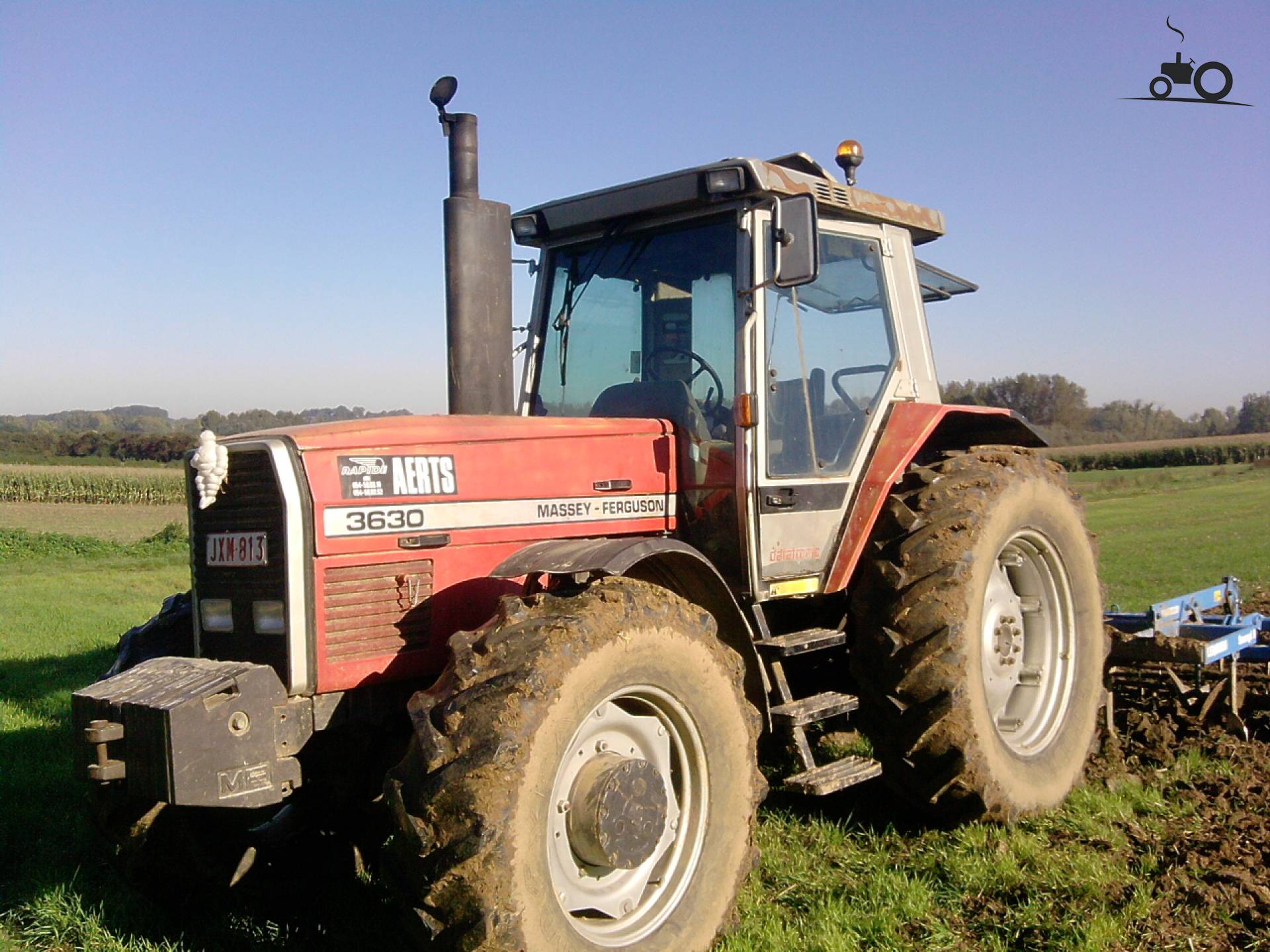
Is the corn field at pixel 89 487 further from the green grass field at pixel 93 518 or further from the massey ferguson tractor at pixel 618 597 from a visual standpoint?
the massey ferguson tractor at pixel 618 597

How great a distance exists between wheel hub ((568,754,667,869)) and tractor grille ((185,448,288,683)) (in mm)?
1008

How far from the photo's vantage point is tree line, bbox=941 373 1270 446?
53.4 m

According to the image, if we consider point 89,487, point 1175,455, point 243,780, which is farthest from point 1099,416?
point 243,780

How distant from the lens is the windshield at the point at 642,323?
14.9 feet

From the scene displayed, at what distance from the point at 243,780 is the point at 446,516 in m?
1.06

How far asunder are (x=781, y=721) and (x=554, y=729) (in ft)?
4.32

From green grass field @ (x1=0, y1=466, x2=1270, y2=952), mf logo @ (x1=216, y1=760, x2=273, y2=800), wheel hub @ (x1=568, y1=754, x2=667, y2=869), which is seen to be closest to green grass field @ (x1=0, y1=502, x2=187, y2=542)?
green grass field @ (x1=0, y1=466, x2=1270, y2=952)

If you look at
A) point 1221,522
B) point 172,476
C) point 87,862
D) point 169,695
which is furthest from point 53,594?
point 172,476

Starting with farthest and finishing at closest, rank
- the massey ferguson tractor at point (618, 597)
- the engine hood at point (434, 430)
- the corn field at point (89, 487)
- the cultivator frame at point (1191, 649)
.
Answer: the corn field at point (89, 487) → the cultivator frame at point (1191, 649) → the engine hood at point (434, 430) → the massey ferguson tractor at point (618, 597)

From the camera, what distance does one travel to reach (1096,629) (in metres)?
5.40

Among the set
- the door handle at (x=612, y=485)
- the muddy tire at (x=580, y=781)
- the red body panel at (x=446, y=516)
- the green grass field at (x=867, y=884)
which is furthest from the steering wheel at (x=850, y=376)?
the green grass field at (x=867, y=884)

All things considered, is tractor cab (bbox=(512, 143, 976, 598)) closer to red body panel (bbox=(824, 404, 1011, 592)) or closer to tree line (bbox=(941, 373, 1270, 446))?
red body panel (bbox=(824, 404, 1011, 592))

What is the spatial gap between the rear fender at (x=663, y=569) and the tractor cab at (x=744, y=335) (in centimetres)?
33

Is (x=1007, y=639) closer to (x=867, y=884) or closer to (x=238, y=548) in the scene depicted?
(x=867, y=884)
